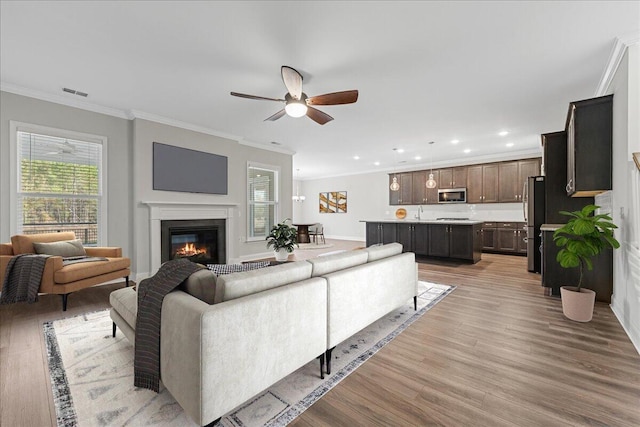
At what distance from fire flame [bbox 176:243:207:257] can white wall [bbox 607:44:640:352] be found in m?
5.96

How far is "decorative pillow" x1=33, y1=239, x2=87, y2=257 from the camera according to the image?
11.2 ft

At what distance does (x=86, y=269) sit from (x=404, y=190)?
Answer: 8064 millimetres

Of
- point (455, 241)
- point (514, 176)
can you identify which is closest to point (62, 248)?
point (455, 241)

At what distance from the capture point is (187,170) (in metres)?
5.17

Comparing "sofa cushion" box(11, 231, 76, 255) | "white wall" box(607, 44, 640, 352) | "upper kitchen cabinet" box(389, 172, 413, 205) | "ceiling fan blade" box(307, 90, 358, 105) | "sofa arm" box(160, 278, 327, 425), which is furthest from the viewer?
"upper kitchen cabinet" box(389, 172, 413, 205)

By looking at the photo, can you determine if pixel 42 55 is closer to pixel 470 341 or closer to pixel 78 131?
pixel 78 131

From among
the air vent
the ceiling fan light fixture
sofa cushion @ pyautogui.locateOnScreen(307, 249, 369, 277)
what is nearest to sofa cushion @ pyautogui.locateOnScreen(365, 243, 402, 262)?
sofa cushion @ pyautogui.locateOnScreen(307, 249, 369, 277)

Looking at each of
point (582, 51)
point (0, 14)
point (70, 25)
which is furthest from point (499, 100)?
point (0, 14)

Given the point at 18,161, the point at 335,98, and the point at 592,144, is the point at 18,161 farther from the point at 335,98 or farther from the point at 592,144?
the point at 592,144

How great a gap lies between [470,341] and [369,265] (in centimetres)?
111

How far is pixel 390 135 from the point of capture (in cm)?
580

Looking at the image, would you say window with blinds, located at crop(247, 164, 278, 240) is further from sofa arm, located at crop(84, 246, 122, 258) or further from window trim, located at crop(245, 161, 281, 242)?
sofa arm, located at crop(84, 246, 122, 258)

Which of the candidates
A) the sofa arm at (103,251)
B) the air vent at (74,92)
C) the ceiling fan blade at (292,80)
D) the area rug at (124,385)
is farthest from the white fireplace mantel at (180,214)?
the ceiling fan blade at (292,80)

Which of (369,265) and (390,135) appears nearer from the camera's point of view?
(369,265)
